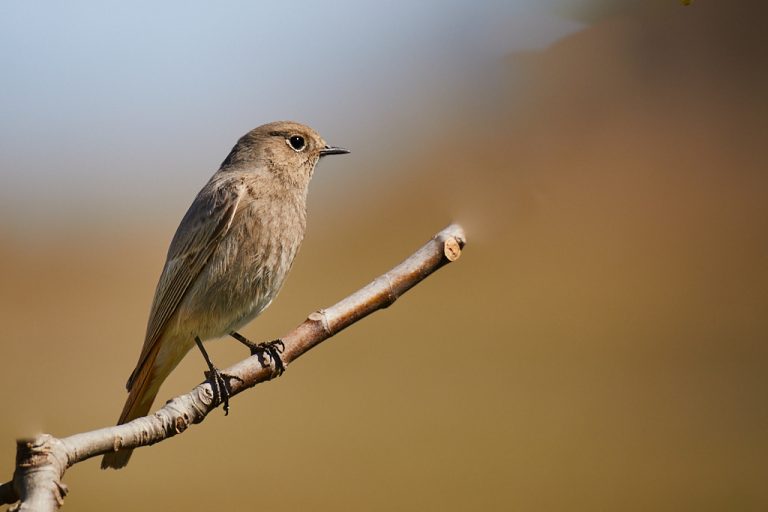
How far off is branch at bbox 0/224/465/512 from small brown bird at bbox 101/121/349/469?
1.15 m

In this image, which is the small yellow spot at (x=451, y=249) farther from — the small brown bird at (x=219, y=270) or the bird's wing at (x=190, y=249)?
the bird's wing at (x=190, y=249)

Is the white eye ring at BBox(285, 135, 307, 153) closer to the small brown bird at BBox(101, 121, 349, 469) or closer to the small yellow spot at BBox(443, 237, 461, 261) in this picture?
the small brown bird at BBox(101, 121, 349, 469)

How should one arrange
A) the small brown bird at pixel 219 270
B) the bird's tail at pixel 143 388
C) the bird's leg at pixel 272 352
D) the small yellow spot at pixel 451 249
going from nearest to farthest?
the small yellow spot at pixel 451 249, the bird's leg at pixel 272 352, the bird's tail at pixel 143 388, the small brown bird at pixel 219 270

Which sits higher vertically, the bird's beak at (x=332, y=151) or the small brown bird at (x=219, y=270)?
the bird's beak at (x=332, y=151)

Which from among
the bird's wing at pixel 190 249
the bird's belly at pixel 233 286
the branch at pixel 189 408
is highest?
the bird's wing at pixel 190 249

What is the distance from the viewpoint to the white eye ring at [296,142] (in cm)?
450

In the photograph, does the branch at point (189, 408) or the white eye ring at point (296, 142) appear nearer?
the branch at point (189, 408)

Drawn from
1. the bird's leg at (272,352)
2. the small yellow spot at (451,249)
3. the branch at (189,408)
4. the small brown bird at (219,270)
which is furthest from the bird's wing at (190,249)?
the small yellow spot at (451,249)

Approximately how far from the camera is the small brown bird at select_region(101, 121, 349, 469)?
392 centimetres

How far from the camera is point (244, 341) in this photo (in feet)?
13.9

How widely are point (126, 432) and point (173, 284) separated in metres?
2.14

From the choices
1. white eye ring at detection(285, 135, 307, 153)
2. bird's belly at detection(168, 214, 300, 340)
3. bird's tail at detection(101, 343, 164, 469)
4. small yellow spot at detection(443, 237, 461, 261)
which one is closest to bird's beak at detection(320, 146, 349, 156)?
white eye ring at detection(285, 135, 307, 153)

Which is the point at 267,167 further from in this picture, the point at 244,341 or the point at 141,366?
the point at 141,366

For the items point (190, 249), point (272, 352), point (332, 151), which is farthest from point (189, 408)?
point (332, 151)
